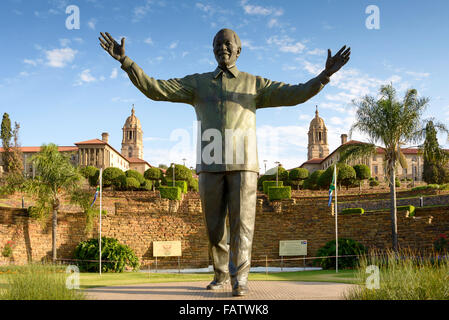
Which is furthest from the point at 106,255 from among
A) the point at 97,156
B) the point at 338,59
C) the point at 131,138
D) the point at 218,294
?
the point at 131,138

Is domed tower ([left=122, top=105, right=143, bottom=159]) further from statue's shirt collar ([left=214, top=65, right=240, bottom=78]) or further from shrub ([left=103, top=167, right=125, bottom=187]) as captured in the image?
statue's shirt collar ([left=214, top=65, right=240, bottom=78])

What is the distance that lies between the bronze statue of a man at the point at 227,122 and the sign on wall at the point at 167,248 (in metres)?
15.8

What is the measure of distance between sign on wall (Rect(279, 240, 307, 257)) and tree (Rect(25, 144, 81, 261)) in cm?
1102

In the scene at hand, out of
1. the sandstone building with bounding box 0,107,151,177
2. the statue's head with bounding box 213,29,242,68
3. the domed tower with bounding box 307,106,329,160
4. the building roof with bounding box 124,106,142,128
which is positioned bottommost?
the statue's head with bounding box 213,29,242,68

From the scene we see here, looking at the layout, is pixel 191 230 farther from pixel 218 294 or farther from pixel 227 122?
pixel 227 122

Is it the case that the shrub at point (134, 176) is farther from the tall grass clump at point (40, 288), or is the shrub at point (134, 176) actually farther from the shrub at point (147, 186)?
the tall grass clump at point (40, 288)

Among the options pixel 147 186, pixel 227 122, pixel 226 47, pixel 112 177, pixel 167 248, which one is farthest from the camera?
pixel 147 186

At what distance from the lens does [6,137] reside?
47875 mm

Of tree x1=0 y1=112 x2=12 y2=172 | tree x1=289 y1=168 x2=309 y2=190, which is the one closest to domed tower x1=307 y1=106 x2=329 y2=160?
tree x1=289 y1=168 x2=309 y2=190

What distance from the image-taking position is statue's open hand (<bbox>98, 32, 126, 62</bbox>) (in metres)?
4.52

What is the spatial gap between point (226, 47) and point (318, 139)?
344ft
